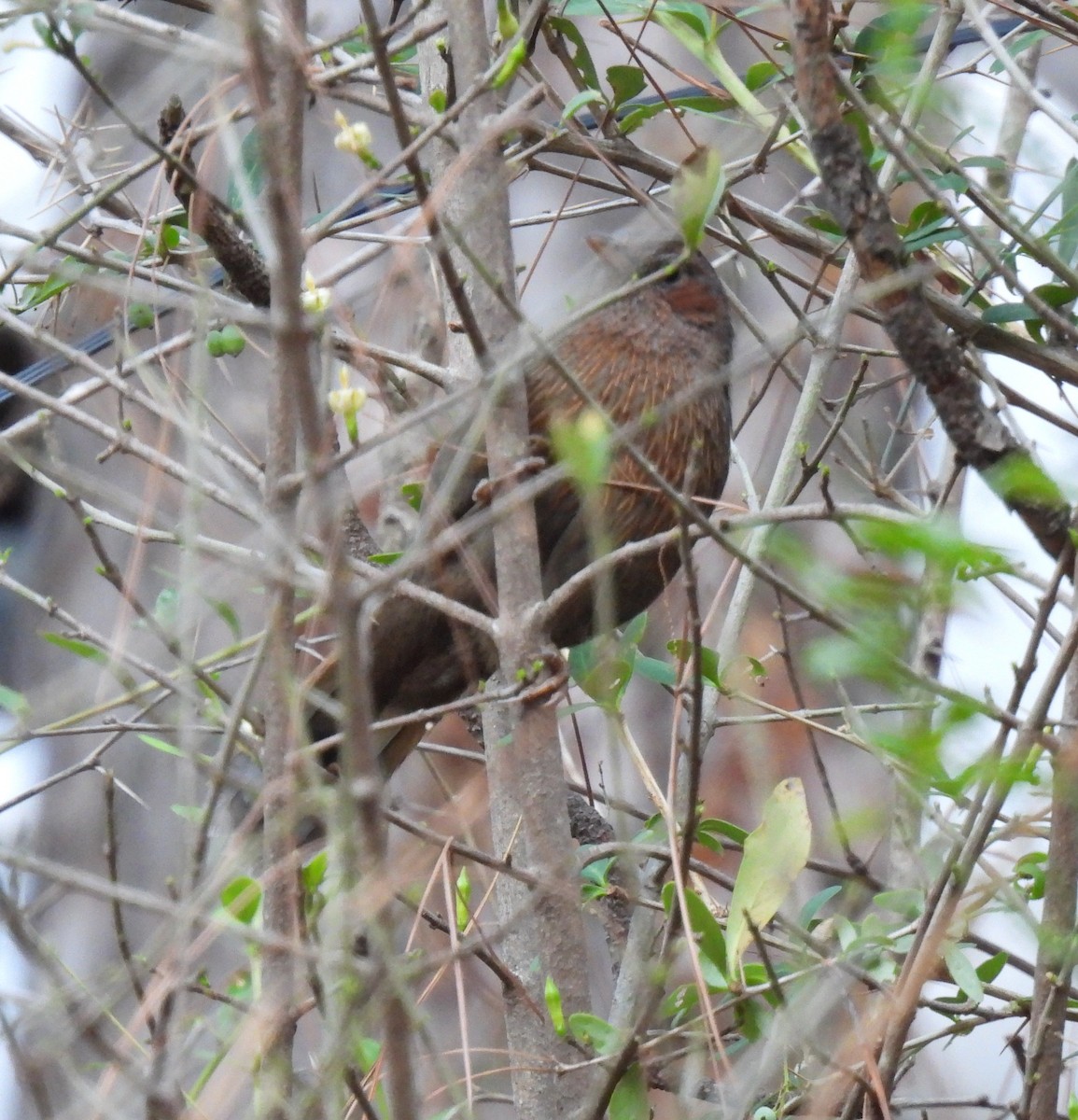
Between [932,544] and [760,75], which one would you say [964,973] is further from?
[760,75]

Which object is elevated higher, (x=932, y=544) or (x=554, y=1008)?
(x=932, y=544)

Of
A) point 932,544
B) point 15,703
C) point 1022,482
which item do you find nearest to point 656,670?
point 15,703

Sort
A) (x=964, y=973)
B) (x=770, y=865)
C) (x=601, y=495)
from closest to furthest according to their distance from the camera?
1. (x=770, y=865)
2. (x=964, y=973)
3. (x=601, y=495)

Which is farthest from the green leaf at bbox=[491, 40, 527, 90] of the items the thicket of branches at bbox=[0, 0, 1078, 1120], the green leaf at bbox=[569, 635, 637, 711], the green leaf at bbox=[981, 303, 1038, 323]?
the green leaf at bbox=[981, 303, 1038, 323]

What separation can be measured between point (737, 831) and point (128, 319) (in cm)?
119

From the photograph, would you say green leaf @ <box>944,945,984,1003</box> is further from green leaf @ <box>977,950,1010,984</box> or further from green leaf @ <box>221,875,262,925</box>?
green leaf @ <box>221,875,262,925</box>

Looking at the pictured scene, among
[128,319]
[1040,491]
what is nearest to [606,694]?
[1040,491]

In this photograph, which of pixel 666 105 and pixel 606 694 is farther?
pixel 666 105

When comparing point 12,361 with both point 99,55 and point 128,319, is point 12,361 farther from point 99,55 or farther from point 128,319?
point 128,319

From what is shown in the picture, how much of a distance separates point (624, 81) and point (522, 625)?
84 cm

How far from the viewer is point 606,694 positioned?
1.68 meters

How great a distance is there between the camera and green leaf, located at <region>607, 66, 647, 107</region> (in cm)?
204

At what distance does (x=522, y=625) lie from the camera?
1.70 m

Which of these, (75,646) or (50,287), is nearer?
(75,646)
